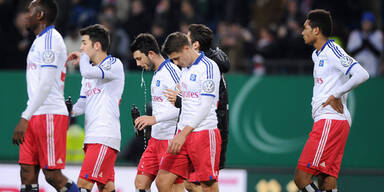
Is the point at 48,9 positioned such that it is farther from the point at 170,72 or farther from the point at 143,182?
the point at 143,182

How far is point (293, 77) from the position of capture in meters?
13.4

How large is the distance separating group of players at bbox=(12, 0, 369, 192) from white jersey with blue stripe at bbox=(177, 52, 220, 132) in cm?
1

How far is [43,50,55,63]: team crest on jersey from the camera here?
721cm

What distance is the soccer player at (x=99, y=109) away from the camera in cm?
786

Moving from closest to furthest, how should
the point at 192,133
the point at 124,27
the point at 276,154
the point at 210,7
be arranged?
the point at 192,133
the point at 276,154
the point at 124,27
the point at 210,7

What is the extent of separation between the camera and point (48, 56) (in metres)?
7.22

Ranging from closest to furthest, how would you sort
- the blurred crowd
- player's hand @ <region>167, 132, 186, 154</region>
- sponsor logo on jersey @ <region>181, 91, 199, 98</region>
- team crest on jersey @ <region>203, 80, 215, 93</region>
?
player's hand @ <region>167, 132, 186, 154</region>
team crest on jersey @ <region>203, 80, 215, 93</region>
sponsor logo on jersey @ <region>181, 91, 199, 98</region>
the blurred crowd

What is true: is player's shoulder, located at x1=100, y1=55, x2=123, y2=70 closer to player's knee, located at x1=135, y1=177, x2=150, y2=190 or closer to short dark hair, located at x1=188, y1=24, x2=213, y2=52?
short dark hair, located at x1=188, y1=24, x2=213, y2=52

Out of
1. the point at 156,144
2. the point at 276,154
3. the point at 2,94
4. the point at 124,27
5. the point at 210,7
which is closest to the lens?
the point at 156,144

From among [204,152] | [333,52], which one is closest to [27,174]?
[204,152]

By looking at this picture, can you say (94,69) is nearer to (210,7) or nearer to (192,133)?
(192,133)

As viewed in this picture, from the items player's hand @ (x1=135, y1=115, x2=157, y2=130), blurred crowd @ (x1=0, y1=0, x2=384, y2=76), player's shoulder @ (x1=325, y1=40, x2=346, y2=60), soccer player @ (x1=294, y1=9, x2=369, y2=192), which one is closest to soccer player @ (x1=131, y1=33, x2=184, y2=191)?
player's hand @ (x1=135, y1=115, x2=157, y2=130)

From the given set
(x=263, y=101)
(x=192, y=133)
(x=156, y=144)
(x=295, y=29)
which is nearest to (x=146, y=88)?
(x=263, y=101)

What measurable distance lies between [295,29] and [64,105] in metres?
7.96
